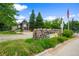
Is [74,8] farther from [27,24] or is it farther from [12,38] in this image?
[12,38]

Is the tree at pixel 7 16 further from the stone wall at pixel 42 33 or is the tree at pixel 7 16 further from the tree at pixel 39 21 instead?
the stone wall at pixel 42 33

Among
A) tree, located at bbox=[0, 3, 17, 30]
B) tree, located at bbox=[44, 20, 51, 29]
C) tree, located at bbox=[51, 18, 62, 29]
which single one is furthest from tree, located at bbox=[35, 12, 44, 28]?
tree, located at bbox=[0, 3, 17, 30]

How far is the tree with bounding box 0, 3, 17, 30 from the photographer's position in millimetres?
6973

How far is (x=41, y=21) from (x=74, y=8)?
0.92 meters

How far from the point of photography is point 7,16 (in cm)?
711

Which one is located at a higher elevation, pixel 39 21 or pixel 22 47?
pixel 39 21

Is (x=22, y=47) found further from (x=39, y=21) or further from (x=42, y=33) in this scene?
(x=42, y=33)

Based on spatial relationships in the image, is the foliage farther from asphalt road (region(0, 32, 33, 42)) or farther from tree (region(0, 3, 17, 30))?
tree (region(0, 3, 17, 30))

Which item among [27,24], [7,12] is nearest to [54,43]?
[27,24]

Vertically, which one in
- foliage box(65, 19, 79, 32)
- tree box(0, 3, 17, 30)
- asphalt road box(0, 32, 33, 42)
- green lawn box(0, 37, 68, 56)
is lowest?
green lawn box(0, 37, 68, 56)

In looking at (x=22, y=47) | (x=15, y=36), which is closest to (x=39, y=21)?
(x=15, y=36)

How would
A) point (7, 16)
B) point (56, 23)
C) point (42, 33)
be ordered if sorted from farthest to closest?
1. point (42, 33)
2. point (56, 23)
3. point (7, 16)

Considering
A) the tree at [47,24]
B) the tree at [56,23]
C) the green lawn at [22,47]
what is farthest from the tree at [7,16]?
A: the tree at [56,23]

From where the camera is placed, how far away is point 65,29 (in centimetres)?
893
